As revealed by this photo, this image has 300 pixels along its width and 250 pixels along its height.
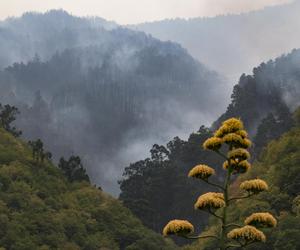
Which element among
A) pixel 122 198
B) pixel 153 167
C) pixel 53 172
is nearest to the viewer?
pixel 53 172

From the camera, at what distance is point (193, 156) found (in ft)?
526

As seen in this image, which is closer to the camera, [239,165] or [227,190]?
[227,190]

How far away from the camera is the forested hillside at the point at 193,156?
142 m

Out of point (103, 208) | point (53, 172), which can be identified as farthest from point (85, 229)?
point (53, 172)

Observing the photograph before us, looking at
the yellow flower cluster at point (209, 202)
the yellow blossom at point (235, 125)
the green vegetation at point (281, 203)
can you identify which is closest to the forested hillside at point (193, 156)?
the green vegetation at point (281, 203)

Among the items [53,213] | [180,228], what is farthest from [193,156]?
[180,228]

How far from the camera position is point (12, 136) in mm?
128250

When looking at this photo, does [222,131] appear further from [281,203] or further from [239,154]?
[281,203]

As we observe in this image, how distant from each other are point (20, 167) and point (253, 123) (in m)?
76.7

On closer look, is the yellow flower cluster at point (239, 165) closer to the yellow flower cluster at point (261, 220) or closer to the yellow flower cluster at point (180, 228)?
the yellow flower cluster at point (261, 220)

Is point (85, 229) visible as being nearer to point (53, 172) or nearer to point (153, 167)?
point (53, 172)

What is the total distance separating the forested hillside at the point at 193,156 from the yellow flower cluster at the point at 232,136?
397ft

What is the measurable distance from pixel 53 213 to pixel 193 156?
6050cm

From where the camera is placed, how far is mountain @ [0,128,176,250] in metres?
96.7
